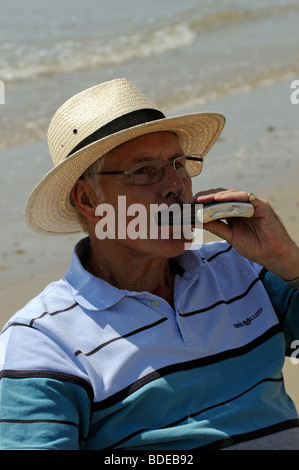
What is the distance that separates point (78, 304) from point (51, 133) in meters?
0.60

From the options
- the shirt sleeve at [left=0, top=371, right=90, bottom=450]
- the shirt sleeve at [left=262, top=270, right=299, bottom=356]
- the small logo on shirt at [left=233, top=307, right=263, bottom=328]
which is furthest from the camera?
the shirt sleeve at [left=262, top=270, right=299, bottom=356]

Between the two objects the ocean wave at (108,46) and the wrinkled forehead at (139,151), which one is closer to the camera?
the wrinkled forehead at (139,151)

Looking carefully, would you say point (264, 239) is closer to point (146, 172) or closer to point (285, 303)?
A: point (285, 303)

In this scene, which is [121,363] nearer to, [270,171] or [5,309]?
[5,309]

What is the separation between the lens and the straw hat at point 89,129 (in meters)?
2.43

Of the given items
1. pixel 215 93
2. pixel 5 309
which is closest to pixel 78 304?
pixel 5 309

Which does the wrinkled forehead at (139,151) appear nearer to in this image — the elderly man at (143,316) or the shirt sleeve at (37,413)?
the elderly man at (143,316)

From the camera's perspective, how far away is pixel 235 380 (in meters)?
2.43

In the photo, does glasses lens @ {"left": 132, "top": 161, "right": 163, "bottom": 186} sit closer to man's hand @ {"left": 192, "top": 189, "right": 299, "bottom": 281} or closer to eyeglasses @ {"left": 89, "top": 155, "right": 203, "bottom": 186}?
eyeglasses @ {"left": 89, "top": 155, "right": 203, "bottom": 186}

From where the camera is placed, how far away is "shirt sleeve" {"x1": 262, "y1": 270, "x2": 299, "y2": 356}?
104 inches

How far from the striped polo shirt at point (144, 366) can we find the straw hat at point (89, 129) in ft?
0.69

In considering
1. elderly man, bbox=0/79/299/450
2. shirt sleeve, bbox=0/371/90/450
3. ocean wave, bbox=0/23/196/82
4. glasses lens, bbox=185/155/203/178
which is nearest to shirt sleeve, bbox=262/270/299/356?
elderly man, bbox=0/79/299/450

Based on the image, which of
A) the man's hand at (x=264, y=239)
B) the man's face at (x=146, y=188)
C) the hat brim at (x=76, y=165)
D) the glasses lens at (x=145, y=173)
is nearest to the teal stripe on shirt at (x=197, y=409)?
the man's hand at (x=264, y=239)

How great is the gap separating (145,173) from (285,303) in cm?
64
